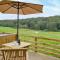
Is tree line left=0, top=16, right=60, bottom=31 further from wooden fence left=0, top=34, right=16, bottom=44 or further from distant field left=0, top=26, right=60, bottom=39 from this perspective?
wooden fence left=0, top=34, right=16, bottom=44

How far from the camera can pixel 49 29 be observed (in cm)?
580

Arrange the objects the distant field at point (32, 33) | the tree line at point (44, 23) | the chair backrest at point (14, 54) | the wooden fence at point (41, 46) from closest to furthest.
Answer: the chair backrest at point (14, 54) → the wooden fence at point (41, 46) → the tree line at point (44, 23) → the distant field at point (32, 33)

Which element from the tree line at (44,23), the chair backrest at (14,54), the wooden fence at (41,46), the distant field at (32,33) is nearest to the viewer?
the chair backrest at (14,54)

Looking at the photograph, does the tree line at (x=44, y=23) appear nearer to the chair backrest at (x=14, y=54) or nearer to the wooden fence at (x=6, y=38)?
the wooden fence at (x=6, y=38)

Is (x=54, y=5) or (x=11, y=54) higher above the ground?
(x=54, y=5)

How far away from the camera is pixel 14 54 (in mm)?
3029

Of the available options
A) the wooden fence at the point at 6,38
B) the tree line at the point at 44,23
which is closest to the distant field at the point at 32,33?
the tree line at the point at 44,23

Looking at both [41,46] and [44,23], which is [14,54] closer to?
[41,46]

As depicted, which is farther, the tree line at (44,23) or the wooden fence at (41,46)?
the tree line at (44,23)

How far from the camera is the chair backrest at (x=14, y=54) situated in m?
2.96

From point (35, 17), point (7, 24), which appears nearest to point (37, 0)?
point (35, 17)

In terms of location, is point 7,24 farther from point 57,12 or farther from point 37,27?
point 57,12

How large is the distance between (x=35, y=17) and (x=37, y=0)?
0.65 meters

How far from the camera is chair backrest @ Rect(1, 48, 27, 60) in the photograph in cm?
296
